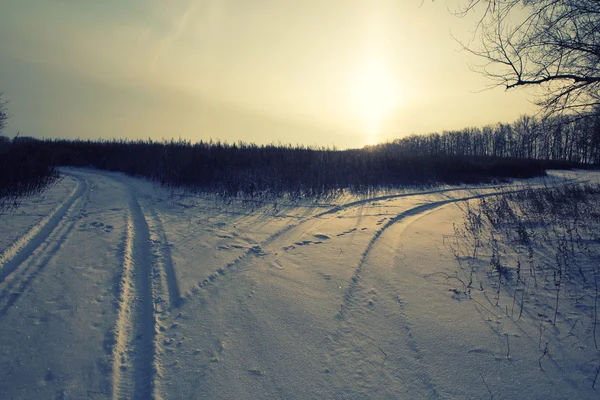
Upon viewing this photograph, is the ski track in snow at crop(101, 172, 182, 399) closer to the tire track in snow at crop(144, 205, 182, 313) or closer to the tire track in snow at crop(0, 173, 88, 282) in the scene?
the tire track in snow at crop(144, 205, 182, 313)

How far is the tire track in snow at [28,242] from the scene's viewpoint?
3.90 m

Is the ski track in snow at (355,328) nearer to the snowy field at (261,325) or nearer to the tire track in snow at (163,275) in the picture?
the snowy field at (261,325)

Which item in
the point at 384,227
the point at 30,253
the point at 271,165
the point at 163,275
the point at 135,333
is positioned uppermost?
the point at 271,165

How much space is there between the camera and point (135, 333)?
2.72 m

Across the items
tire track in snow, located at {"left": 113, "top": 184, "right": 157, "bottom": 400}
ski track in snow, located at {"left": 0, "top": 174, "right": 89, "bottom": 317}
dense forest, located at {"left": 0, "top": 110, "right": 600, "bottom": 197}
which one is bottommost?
tire track in snow, located at {"left": 113, "top": 184, "right": 157, "bottom": 400}

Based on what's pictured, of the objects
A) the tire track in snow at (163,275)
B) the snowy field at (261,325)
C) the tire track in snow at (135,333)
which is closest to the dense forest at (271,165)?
the snowy field at (261,325)

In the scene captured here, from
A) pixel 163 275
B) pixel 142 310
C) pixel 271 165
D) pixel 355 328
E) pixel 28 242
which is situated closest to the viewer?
pixel 355 328

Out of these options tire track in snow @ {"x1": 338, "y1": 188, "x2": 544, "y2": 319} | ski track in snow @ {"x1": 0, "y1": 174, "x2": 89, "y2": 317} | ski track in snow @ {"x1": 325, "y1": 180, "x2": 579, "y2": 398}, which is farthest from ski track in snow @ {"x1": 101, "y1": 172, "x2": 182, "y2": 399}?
tire track in snow @ {"x1": 338, "y1": 188, "x2": 544, "y2": 319}

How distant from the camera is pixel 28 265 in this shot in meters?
3.95

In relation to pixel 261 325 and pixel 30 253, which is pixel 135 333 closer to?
pixel 261 325

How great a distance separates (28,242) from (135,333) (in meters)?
3.48

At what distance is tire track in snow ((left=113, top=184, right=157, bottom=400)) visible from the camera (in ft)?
6.97

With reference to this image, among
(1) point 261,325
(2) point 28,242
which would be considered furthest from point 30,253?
(1) point 261,325

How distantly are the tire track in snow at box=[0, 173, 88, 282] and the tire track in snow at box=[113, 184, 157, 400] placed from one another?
1.24 metres
